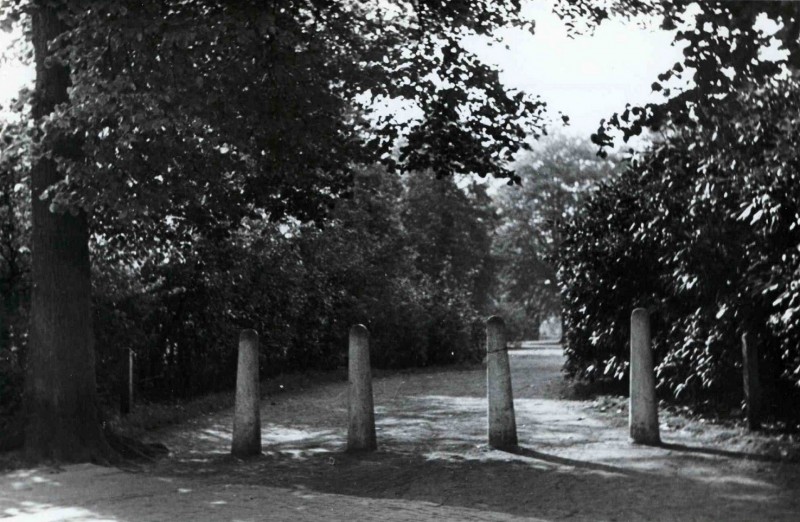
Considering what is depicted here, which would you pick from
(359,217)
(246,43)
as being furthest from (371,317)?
(246,43)

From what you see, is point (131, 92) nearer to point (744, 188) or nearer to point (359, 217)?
point (744, 188)

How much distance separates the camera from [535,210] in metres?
72.4

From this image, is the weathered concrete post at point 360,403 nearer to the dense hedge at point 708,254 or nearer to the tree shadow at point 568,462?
the tree shadow at point 568,462

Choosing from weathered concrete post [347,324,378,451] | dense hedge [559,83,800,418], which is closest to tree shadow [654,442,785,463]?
dense hedge [559,83,800,418]

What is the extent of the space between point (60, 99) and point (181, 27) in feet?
7.11

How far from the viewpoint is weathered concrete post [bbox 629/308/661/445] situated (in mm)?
9305

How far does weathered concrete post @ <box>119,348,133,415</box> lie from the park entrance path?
190cm

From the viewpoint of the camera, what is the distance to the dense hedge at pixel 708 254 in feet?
28.4

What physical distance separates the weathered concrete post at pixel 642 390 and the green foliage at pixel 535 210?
5809cm

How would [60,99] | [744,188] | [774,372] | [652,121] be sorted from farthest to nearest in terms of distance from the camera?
[60,99]
[774,372]
[744,188]
[652,121]

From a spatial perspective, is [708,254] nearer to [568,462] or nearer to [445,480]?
[568,462]

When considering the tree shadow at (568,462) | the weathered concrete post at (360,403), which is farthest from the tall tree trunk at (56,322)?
the tree shadow at (568,462)

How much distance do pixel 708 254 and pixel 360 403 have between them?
3987 mm

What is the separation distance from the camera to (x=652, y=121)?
8.34 meters
